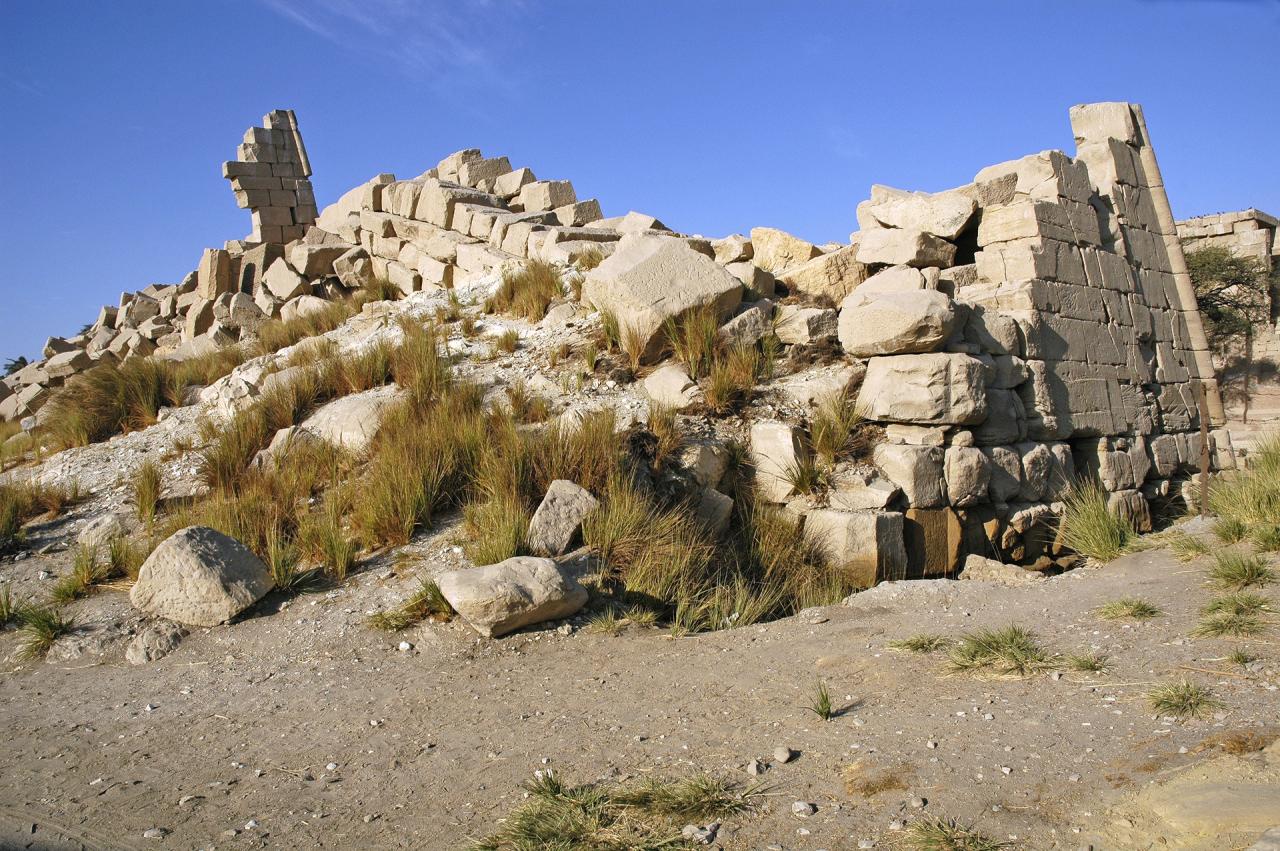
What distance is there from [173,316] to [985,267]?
606 inches

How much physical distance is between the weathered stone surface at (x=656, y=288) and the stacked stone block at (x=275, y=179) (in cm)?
1097

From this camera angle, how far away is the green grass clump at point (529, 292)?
36.4 ft

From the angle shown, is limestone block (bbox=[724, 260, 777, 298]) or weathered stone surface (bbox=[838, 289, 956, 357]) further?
limestone block (bbox=[724, 260, 777, 298])

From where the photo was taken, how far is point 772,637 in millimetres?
5531

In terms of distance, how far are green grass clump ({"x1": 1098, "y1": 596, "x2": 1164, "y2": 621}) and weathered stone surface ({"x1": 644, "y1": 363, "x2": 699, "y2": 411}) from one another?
3940 mm

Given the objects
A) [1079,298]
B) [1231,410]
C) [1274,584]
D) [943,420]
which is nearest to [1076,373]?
[1079,298]

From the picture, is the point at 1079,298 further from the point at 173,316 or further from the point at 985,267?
the point at 173,316

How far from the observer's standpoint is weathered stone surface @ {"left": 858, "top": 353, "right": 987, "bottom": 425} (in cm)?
783

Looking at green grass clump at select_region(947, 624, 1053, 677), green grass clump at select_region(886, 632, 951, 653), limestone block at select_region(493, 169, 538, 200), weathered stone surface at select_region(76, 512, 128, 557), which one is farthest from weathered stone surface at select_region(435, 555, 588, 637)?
limestone block at select_region(493, 169, 538, 200)

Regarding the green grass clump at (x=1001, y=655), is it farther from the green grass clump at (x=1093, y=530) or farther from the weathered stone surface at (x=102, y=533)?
the weathered stone surface at (x=102, y=533)

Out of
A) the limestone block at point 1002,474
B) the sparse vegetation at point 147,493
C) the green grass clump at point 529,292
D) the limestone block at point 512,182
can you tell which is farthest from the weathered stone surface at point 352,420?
the limestone block at point 512,182

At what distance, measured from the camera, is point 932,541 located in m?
7.72

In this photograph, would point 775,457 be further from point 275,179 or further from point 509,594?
point 275,179

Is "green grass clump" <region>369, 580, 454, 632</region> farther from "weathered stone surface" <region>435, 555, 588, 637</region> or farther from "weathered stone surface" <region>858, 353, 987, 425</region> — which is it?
"weathered stone surface" <region>858, 353, 987, 425</region>
